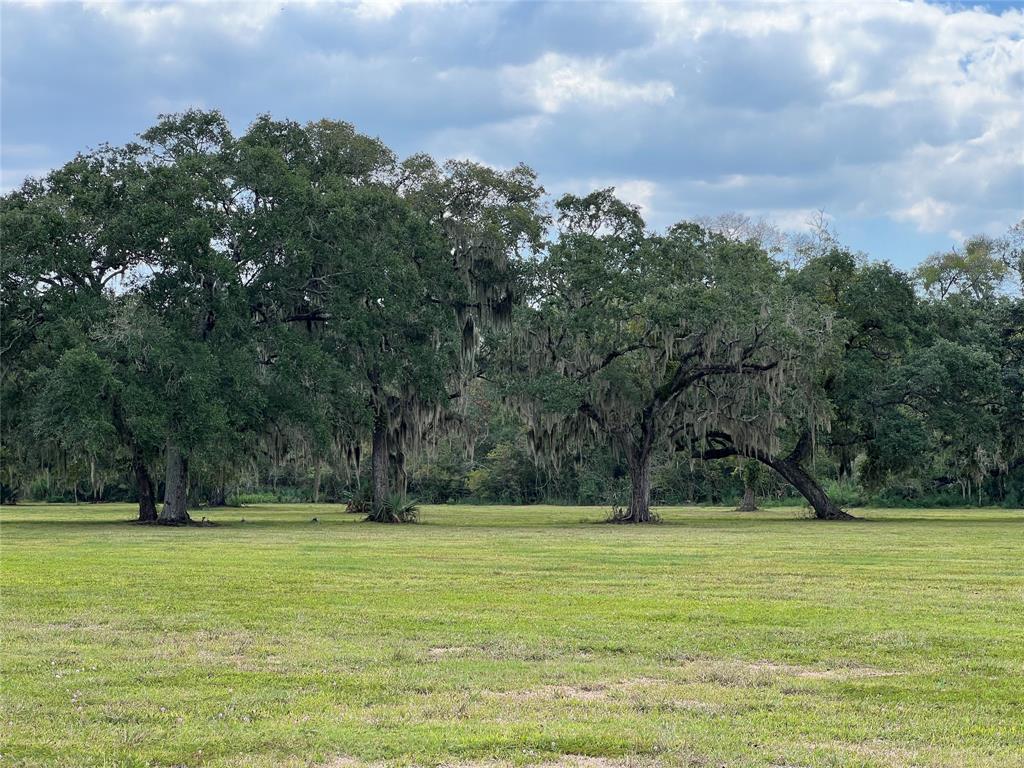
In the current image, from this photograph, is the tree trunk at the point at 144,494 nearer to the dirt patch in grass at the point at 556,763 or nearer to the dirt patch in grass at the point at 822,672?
the dirt patch in grass at the point at 822,672

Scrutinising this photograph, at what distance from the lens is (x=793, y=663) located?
9062 mm

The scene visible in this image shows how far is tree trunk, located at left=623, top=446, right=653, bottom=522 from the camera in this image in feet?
123

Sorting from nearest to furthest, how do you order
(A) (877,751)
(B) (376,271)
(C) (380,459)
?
(A) (877,751) → (B) (376,271) → (C) (380,459)

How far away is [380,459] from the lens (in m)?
39.9

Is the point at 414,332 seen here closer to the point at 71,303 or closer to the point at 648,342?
the point at 648,342

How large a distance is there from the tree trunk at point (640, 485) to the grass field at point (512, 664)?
19143 millimetres

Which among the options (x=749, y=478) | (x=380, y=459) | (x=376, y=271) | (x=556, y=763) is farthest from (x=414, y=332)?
(x=556, y=763)

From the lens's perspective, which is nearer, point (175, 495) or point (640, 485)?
point (175, 495)

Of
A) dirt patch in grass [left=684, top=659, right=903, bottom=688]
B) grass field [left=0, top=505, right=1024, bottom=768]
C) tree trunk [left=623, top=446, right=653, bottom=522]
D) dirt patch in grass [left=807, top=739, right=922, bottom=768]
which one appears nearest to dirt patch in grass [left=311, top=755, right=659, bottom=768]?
grass field [left=0, top=505, right=1024, bottom=768]

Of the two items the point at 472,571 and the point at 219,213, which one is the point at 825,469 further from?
the point at 472,571

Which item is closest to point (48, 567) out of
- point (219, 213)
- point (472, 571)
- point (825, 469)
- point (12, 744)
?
point (472, 571)

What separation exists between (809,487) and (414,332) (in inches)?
589

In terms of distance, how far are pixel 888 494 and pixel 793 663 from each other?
55448 mm

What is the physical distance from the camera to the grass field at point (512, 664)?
256 inches
